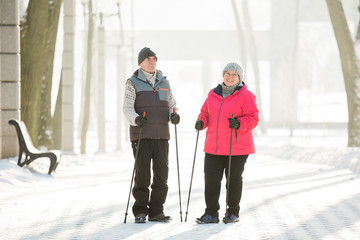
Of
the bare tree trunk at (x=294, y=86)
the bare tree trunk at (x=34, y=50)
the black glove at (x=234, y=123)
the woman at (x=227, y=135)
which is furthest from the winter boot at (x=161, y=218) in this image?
the bare tree trunk at (x=294, y=86)

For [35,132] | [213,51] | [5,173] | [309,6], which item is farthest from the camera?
[213,51]

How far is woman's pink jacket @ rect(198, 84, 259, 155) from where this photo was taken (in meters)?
6.73

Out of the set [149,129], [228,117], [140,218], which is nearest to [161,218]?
[140,218]

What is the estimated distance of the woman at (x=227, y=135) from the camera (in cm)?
674

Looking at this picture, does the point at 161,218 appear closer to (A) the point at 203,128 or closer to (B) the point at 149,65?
(A) the point at 203,128

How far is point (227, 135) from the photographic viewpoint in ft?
22.1

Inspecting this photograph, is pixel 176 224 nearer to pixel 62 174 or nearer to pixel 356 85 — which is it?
pixel 62 174

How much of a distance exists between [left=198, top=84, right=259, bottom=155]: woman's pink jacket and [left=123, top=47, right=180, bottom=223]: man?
39 cm

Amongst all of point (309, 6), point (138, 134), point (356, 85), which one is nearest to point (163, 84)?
point (138, 134)

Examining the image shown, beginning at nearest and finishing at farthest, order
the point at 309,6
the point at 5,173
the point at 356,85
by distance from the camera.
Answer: the point at 5,173
the point at 356,85
the point at 309,6

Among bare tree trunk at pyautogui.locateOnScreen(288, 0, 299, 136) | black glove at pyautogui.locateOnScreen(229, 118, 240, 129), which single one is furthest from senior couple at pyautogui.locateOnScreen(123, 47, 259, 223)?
bare tree trunk at pyautogui.locateOnScreen(288, 0, 299, 136)

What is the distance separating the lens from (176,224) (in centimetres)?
676

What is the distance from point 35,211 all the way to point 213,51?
43.0 m

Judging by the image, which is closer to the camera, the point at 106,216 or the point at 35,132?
the point at 106,216
